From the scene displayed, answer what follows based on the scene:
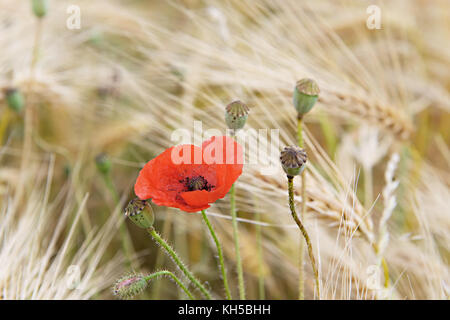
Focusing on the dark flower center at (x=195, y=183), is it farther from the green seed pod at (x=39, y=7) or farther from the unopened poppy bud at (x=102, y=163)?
the green seed pod at (x=39, y=7)

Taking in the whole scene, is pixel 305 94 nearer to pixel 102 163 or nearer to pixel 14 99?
pixel 102 163

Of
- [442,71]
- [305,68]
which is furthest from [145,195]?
[442,71]

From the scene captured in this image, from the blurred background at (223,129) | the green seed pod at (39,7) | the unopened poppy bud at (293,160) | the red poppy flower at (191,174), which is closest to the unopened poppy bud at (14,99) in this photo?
the blurred background at (223,129)

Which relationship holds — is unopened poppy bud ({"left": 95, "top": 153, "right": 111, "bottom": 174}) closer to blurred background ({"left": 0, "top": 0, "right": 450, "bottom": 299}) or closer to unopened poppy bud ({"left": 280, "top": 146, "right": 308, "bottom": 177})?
blurred background ({"left": 0, "top": 0, "right": 450, "bottom": 299})

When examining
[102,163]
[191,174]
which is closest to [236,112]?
[191,174]

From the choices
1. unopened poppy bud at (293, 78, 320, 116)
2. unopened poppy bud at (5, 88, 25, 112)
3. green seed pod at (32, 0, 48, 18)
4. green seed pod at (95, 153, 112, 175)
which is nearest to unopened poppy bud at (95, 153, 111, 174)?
green seed pod at (95, 153, 112, 175)
